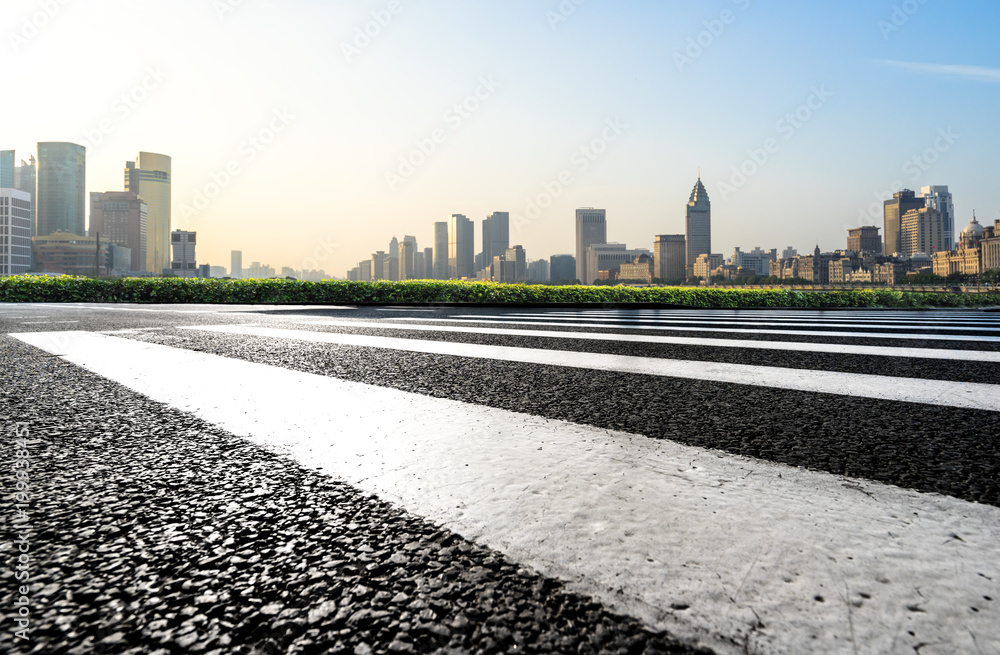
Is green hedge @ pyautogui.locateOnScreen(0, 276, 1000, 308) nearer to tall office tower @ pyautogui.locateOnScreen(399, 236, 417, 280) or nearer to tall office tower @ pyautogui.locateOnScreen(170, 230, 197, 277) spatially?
tall office tower @ pyautogui.locateOnScreen(170, 230, 197, 277)

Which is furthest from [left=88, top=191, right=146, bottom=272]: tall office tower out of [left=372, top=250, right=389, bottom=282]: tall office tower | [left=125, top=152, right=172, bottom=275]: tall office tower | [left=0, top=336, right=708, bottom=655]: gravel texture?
[left=0, top=336, right=708, bottom=655]: gravel texture

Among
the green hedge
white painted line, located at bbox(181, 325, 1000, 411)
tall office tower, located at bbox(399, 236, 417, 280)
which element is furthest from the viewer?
tall office tower, located at bbox(399, 236, 417, 280)

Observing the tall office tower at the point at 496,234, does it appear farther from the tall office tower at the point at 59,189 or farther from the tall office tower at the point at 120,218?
the tall office tower at the point at 59,189

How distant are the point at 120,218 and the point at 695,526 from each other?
681ft

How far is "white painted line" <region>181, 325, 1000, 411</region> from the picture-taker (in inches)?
125

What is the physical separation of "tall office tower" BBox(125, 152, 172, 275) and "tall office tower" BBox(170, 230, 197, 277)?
15697 cm

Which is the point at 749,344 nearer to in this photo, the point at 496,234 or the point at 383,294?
the point at 383,294

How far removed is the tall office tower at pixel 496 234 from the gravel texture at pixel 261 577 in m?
171

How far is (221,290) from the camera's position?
67.3 ft

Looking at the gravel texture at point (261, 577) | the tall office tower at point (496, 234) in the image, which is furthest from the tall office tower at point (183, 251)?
the tall office tower at point (496, 234)

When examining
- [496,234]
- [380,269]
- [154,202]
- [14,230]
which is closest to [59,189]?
[154,202]

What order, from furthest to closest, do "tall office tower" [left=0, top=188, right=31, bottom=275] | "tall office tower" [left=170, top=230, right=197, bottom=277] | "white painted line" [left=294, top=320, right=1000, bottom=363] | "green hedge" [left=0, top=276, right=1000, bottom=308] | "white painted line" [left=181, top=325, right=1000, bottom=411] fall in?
"tall office tower" [left=0, top=188, right=31, bottom=275] → "tall office tower" [left=170, top=230, right=197, bottom=277] → "green hedge" [left=0, top=276, right=1000, bottom=308] → "white painted line" [left=294, top=320, right=1000, bottom=363] → "white painted line" [left=181, top=325, right=1000, bottom=411]

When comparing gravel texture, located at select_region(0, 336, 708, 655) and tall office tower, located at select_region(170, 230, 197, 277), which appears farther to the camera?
tall office tower, located at select_region(170, 230, 197, 277)

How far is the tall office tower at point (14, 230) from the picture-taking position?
12056cm
